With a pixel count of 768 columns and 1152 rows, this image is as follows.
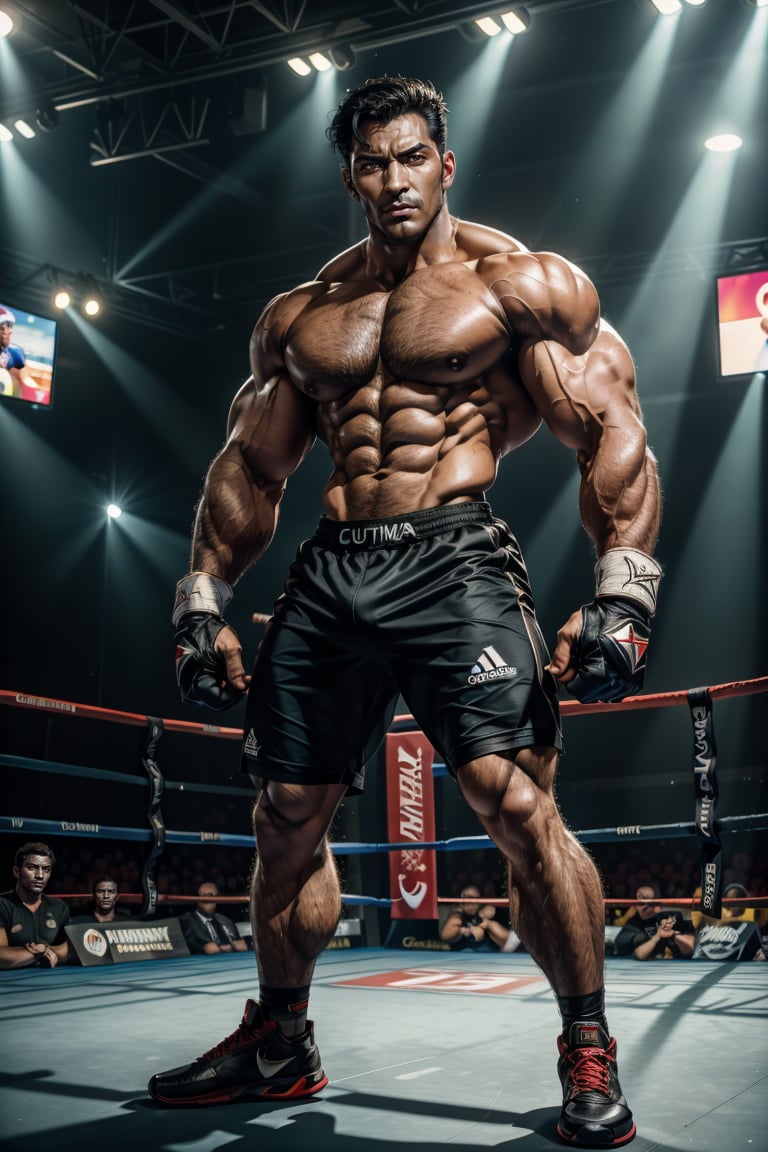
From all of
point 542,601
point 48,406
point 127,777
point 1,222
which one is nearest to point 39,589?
point 48,406

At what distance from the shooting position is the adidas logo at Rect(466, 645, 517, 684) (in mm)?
1596

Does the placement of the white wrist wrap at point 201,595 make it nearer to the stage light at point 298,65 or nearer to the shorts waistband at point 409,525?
the shorts waistband at point 409,525

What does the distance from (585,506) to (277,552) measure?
7656mm

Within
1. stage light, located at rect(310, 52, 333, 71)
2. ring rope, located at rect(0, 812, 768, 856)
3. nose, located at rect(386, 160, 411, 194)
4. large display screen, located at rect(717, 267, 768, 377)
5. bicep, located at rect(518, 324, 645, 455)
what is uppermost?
stage light, located at rect(310, 52, 333, 71)

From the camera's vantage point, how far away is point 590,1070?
1.47 meters

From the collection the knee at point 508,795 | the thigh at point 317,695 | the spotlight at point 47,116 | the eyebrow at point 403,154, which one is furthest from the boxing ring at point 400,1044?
the spotlight at point 47,116

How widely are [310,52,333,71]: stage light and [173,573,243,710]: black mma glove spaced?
5.43m

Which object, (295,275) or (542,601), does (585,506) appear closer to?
(542,601)

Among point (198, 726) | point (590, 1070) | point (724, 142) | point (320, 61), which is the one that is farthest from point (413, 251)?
point (724, 142)

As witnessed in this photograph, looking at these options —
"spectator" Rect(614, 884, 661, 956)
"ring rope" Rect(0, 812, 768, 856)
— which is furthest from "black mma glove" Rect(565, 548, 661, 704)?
"spectator" Rect(614, 884, 661, 956)

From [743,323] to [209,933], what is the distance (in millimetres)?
5522

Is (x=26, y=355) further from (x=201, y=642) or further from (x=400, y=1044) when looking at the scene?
(x=400, y=1044)

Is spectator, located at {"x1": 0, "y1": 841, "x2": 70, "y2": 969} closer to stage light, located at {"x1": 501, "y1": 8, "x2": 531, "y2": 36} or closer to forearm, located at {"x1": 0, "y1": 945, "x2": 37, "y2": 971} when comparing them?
forearm, located at {"x1": 0, "y1": 945, "x2": 37, "y2": 971}

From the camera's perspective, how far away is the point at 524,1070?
1.84 metres
